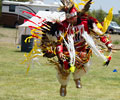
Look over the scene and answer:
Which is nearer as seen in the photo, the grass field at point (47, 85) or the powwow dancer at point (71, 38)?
the powwow dancer at point (71, 38)

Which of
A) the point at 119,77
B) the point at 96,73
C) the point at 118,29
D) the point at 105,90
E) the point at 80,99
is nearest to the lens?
the point at 80,99

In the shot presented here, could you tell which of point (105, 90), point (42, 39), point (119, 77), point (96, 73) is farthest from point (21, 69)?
point (42, 39)

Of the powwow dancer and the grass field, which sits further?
the grass field

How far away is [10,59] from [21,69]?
2.55 meters

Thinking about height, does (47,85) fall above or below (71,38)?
below

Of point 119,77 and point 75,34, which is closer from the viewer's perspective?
point 75,34

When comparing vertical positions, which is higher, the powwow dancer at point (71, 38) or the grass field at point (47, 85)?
the powwow dancer at point (71, 38)

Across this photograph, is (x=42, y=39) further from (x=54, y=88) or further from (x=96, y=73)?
(x=96, y=73)

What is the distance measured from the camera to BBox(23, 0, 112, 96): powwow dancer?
5.83m

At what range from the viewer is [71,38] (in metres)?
5.87

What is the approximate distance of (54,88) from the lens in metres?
7.85

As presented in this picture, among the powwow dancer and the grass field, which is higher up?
the powwow dancer

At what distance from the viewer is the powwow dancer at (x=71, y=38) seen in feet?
19.1

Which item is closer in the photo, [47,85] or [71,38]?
[71,38]
